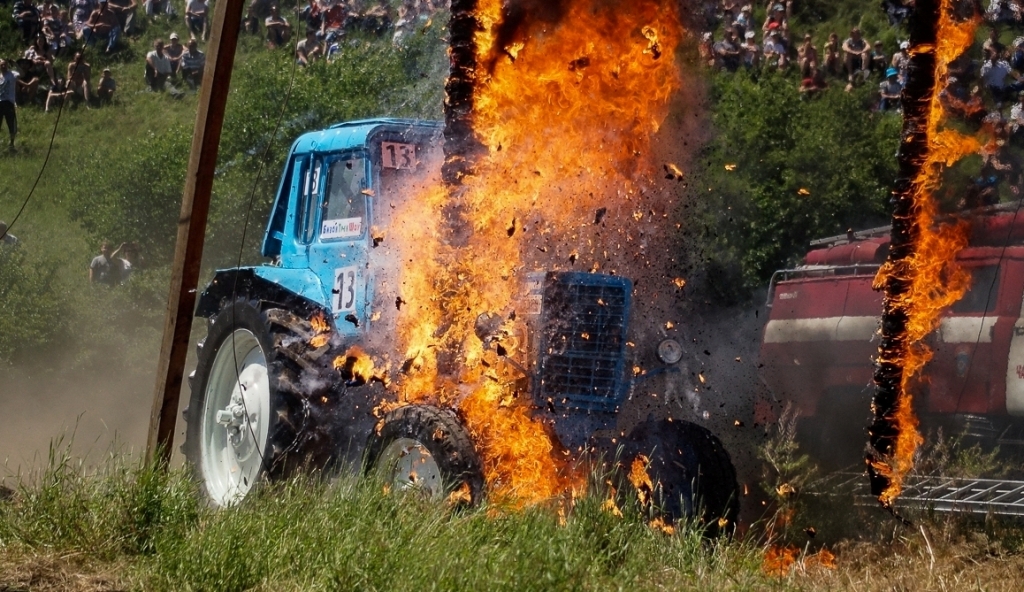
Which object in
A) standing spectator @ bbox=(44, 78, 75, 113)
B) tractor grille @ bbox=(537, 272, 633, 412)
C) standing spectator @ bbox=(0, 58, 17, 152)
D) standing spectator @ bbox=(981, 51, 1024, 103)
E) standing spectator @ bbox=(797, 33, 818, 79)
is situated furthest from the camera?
standing spectator @ bbox=(44, 78, 75, 113)

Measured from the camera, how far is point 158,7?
25859mm

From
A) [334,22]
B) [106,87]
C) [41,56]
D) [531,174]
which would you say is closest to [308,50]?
[334,22]

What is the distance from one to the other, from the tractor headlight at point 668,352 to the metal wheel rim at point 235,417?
9.67 ft

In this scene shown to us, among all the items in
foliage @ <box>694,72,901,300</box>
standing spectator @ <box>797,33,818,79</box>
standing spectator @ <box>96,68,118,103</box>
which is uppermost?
standing spectator @ <box>797,33,818,79</box>

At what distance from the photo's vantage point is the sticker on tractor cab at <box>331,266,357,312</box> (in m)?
9.52

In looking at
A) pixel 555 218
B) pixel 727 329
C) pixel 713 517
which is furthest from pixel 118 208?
pixel 713 517

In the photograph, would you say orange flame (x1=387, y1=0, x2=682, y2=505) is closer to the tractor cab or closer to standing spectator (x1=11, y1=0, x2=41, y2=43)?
the tractor cab

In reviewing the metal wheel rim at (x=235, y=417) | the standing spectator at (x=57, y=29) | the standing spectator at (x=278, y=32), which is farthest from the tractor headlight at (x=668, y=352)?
the standing spectator at (x=57, y=29)

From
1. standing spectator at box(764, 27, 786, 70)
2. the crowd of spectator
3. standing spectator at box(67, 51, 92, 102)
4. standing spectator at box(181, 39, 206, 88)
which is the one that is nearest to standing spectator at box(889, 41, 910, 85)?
standing spectator at box(764, 27, 786, 70)

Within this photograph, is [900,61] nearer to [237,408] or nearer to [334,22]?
[334,22]

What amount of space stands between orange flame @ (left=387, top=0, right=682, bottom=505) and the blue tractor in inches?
8.9

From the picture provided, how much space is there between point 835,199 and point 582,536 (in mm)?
10584

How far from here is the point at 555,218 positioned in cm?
926

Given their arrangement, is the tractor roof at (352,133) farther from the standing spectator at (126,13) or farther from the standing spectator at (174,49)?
the standing spectator at (126,13)
